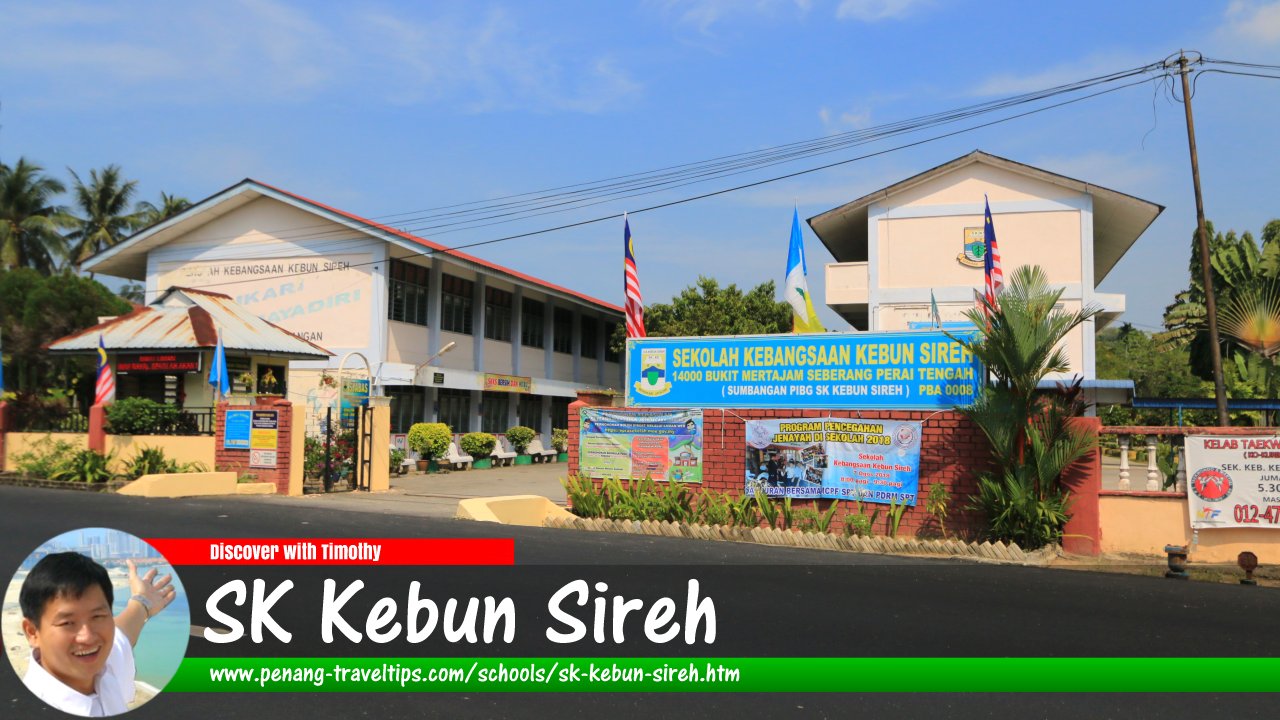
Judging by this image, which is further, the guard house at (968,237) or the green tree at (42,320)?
the green tree at (42,320)

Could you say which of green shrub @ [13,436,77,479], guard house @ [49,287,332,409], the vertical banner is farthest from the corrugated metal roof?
the vertical banner

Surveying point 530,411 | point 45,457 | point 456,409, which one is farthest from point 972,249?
point 45,457

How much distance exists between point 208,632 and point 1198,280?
36927 millimetres

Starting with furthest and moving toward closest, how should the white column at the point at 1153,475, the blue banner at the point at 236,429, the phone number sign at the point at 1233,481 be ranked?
the blue banner at the point at 236,429, the white column at the point at 1153,475, the phone number sign at the point at 1233,481

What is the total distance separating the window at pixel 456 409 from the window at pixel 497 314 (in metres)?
2.38

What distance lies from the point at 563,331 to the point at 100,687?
37.8m

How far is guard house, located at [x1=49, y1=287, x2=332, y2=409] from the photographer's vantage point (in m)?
22.7

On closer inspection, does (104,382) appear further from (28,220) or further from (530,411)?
(28,220)

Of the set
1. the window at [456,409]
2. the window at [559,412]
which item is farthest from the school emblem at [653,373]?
the window at [559,412]

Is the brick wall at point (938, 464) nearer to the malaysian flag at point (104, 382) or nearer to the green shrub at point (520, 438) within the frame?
the malaysian flag at point (104, 382)

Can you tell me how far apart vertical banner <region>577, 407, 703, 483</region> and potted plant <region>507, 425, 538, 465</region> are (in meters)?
16.6

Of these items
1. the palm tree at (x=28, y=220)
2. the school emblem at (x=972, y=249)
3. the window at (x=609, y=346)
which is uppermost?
the palm tree at (x=28, y=220)

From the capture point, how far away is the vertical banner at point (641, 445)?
49.3 ft

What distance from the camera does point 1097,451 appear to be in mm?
12289
